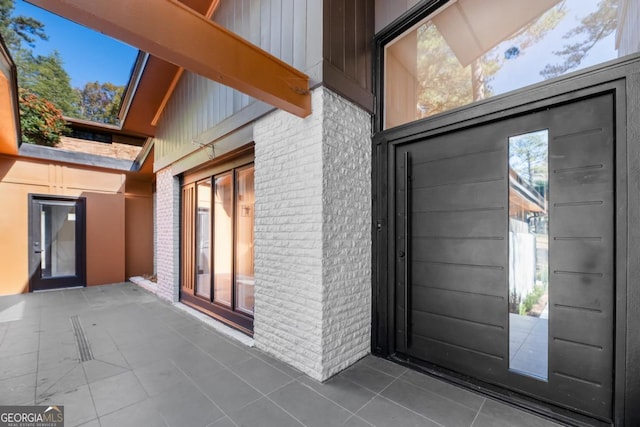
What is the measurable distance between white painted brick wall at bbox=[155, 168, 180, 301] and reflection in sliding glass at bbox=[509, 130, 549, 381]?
16.4 ft

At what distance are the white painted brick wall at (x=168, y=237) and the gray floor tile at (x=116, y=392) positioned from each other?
2697mm

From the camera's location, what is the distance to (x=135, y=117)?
5879mm

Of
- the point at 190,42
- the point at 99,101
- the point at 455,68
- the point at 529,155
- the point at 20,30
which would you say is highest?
the point at 20,30

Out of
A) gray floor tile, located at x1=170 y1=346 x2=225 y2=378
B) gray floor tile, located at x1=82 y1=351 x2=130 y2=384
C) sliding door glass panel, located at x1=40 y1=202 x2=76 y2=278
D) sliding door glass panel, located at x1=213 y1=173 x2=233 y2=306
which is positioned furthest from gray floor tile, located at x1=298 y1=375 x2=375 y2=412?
sliding door glass panel, located at x1=40 y1=202 x2=76 y2=278

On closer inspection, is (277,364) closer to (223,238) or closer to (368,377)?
(368,377)

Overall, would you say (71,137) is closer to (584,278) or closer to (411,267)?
(411,267)

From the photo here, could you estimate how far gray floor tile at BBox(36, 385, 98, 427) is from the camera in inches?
71.7

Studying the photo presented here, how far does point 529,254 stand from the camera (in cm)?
204

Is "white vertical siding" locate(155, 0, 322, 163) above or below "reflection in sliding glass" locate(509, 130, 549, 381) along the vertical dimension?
above

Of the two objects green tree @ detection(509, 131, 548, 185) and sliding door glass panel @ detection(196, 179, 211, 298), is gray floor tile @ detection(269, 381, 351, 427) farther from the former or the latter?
sliding door glass panel @ detection(196, 179, 211, 298)

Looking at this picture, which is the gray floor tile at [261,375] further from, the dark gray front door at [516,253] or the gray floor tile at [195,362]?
the dark gray front door at [516,253]

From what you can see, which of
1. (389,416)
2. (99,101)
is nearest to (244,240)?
(389,416)

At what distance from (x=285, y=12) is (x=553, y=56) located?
238 cm

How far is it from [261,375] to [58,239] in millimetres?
6542
